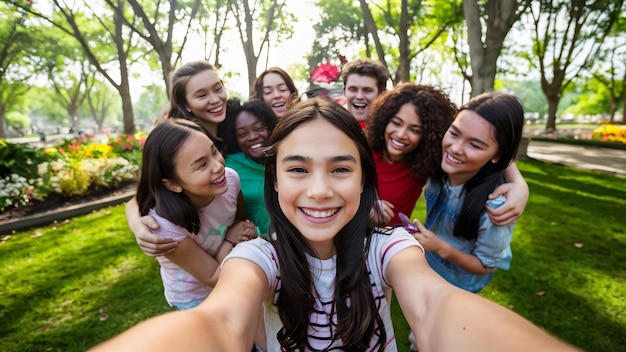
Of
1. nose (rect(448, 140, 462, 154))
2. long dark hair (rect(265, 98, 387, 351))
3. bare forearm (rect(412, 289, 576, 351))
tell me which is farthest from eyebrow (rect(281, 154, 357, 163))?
nose (rect(448, 140, 462, 154))

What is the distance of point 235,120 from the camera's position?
8.55 feet

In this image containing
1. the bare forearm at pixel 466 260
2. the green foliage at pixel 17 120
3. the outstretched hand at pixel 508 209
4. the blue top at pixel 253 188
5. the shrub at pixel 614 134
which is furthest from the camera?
the green foliage at pixel 17 120

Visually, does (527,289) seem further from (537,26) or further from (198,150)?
(537,26)

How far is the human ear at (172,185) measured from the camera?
186 cm

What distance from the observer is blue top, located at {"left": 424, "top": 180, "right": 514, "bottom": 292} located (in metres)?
1.92

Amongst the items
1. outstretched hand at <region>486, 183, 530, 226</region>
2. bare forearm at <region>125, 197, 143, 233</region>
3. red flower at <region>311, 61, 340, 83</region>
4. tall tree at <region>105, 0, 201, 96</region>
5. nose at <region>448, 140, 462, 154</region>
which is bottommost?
outstretched hand at <region>486, 183, 530, 226</region>

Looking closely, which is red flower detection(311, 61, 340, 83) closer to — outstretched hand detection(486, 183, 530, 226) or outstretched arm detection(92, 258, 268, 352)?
outstretched hand detection(486, 183, 530, 226)

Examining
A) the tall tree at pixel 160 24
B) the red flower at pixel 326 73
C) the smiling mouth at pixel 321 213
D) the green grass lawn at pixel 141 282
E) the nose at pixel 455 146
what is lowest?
the green grass lawn at pixel 141 282

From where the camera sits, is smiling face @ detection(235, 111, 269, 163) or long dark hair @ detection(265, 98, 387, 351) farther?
smiling face @ detection(235, 111, 269, 163)

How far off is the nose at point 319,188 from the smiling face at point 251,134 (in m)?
1.23

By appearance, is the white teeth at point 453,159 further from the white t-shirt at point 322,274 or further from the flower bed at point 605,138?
the flower bed at point 605,138

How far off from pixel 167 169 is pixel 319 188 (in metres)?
1.01

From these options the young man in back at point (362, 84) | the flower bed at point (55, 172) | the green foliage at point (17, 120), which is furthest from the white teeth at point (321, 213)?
the green foliage at point (17, 120)

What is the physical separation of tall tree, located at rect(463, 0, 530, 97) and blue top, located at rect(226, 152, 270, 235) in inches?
213
